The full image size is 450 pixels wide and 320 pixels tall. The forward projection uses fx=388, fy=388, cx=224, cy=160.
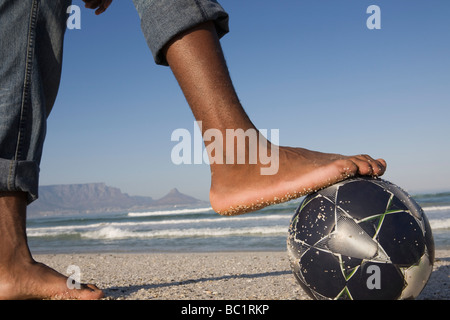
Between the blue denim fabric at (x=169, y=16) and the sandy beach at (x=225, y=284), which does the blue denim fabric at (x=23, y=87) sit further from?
the sandy beach at (x=225, y=284)

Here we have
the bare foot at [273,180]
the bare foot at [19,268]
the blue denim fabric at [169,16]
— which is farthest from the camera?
the bare foot at [19,268]

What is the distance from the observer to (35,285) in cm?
224

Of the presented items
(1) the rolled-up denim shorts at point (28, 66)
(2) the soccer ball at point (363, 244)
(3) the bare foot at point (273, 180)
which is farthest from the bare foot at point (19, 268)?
(2) the soccer ball at point (363, 244)

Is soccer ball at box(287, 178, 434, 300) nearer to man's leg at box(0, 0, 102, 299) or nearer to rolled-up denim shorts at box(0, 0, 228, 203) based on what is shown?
rolled-up denim shorts at box(0, 0, 228, 203)

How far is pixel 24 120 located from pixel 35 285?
0.95m

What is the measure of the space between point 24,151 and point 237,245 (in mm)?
6690

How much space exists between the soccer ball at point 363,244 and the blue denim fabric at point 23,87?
1537 millimetres

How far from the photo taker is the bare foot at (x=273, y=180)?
190 centimetres

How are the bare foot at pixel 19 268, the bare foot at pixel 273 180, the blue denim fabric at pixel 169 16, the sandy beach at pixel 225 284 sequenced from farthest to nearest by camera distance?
1. the sandy beach at pixel 225 284
2. the bare foot at pixel 19 268
3. the bare foot at pixel 273 180
4. the blue denim fabric at pixel 169 16

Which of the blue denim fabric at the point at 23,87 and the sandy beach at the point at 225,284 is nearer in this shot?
the blue denim fabric at the point at 23,87

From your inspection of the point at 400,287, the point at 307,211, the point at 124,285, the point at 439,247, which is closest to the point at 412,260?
the point at 400,287

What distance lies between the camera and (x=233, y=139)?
71.7 inches

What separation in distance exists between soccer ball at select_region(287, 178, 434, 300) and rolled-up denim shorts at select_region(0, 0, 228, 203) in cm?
Result: 108

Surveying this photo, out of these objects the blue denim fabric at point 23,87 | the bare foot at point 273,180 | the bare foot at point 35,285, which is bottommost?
→ the bare foot at point 35,285
